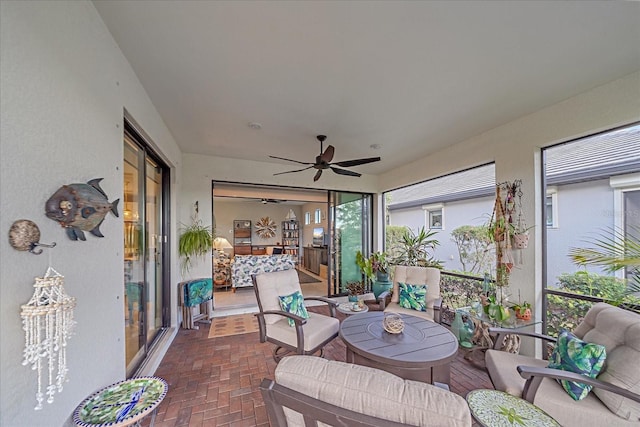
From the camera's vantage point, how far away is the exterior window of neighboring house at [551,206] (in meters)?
3.02

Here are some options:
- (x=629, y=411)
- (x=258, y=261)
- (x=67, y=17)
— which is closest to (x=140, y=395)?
(x=67, y=17)

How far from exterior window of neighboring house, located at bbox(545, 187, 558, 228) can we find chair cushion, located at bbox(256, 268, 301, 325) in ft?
10.5

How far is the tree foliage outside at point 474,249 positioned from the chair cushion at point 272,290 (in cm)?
293

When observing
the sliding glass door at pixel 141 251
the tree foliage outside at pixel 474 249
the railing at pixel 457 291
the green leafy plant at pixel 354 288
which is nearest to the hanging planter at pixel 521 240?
the tree foliage outside at pixel 474 249

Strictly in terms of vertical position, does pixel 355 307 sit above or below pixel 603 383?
below

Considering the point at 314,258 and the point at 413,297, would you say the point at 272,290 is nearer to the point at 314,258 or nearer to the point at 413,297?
the point at 413,297

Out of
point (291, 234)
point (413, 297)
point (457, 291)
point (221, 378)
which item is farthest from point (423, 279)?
point (291, 234)

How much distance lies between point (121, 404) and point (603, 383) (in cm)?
276

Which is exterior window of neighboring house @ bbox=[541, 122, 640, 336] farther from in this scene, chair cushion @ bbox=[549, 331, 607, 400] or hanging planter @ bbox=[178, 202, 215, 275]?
hanging planter @ bbox=[178, 202, 215, 275]

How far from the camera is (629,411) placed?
1.48 meters

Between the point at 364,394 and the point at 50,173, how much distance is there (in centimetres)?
167

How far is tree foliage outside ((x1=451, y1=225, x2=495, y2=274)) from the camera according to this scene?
381cm

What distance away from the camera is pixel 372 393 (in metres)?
0.86

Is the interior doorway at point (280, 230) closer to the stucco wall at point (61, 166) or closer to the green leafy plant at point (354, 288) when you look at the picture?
the green leafy plant at point (354, 288)
